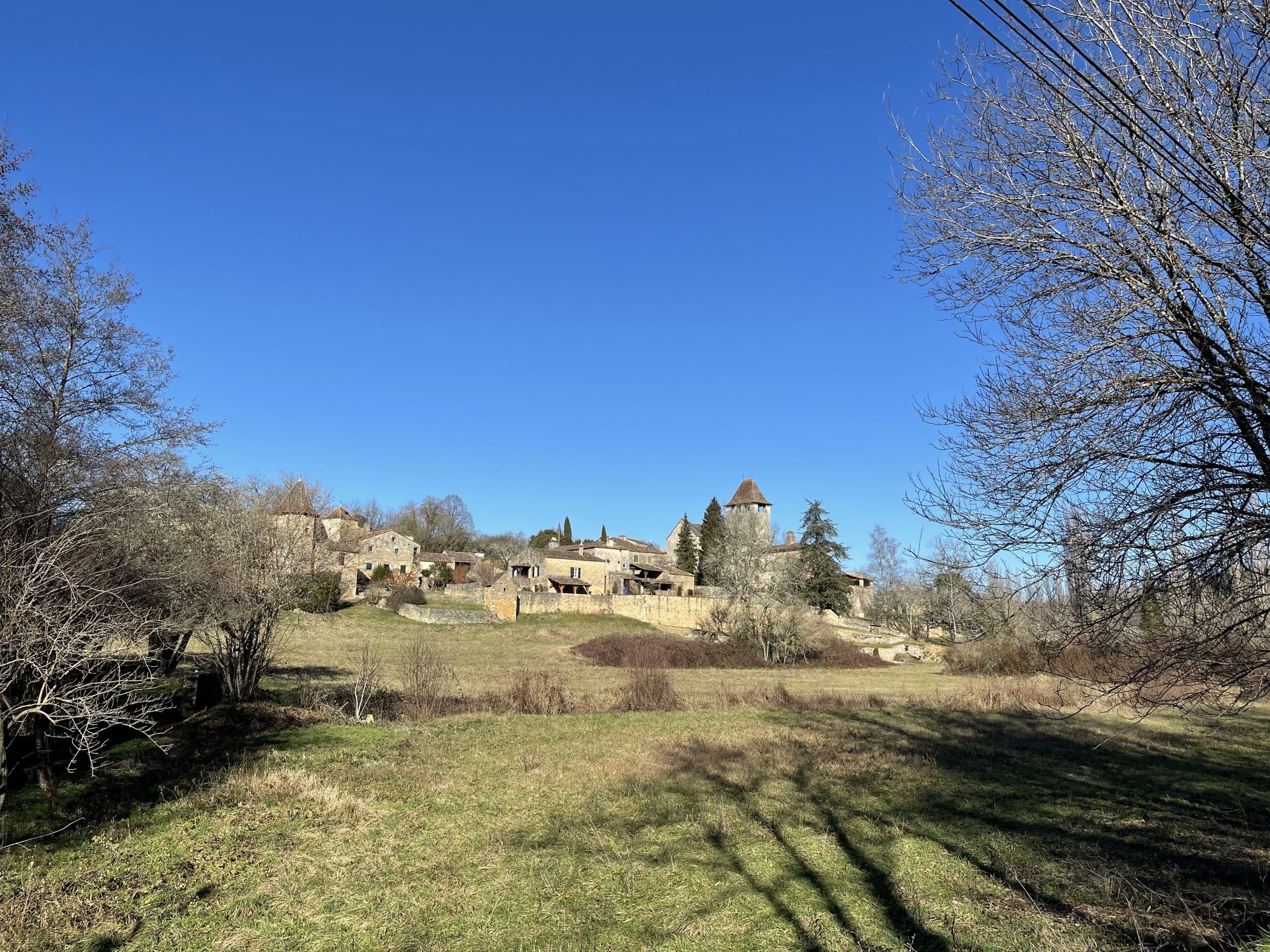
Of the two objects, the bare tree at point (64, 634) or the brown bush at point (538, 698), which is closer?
the bare tree at point (64, 634)

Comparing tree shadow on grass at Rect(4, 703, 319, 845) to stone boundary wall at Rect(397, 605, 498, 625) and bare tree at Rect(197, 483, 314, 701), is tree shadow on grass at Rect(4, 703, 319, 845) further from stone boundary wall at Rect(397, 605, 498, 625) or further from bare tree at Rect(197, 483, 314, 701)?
stone boundary wall at Rect(397, 605, 498, 625)

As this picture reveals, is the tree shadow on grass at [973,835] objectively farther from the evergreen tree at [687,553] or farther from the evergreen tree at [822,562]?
the evergreen tree at [687,553]

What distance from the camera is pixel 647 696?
828 inches

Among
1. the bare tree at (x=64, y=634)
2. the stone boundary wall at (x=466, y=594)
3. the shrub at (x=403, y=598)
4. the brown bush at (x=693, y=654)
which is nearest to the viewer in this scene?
the bare tree at (x=64, y=634)

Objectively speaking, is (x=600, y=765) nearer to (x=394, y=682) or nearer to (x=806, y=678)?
(x=394, y=682)

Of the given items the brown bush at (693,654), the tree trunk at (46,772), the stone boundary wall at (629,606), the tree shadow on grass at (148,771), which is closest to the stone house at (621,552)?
the stone boundary wall at (629,606)

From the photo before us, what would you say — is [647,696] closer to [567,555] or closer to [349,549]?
[349,549]

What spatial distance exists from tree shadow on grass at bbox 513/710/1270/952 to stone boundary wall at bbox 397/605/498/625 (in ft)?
112

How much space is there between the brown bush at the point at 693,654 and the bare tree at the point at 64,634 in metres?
27.9

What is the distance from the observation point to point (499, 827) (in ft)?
31.9

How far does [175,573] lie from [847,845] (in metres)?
9.27

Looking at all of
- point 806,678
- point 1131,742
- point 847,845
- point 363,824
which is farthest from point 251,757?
point 806,678

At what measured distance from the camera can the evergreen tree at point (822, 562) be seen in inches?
2314

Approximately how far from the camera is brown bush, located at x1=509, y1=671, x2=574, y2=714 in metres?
19.5
